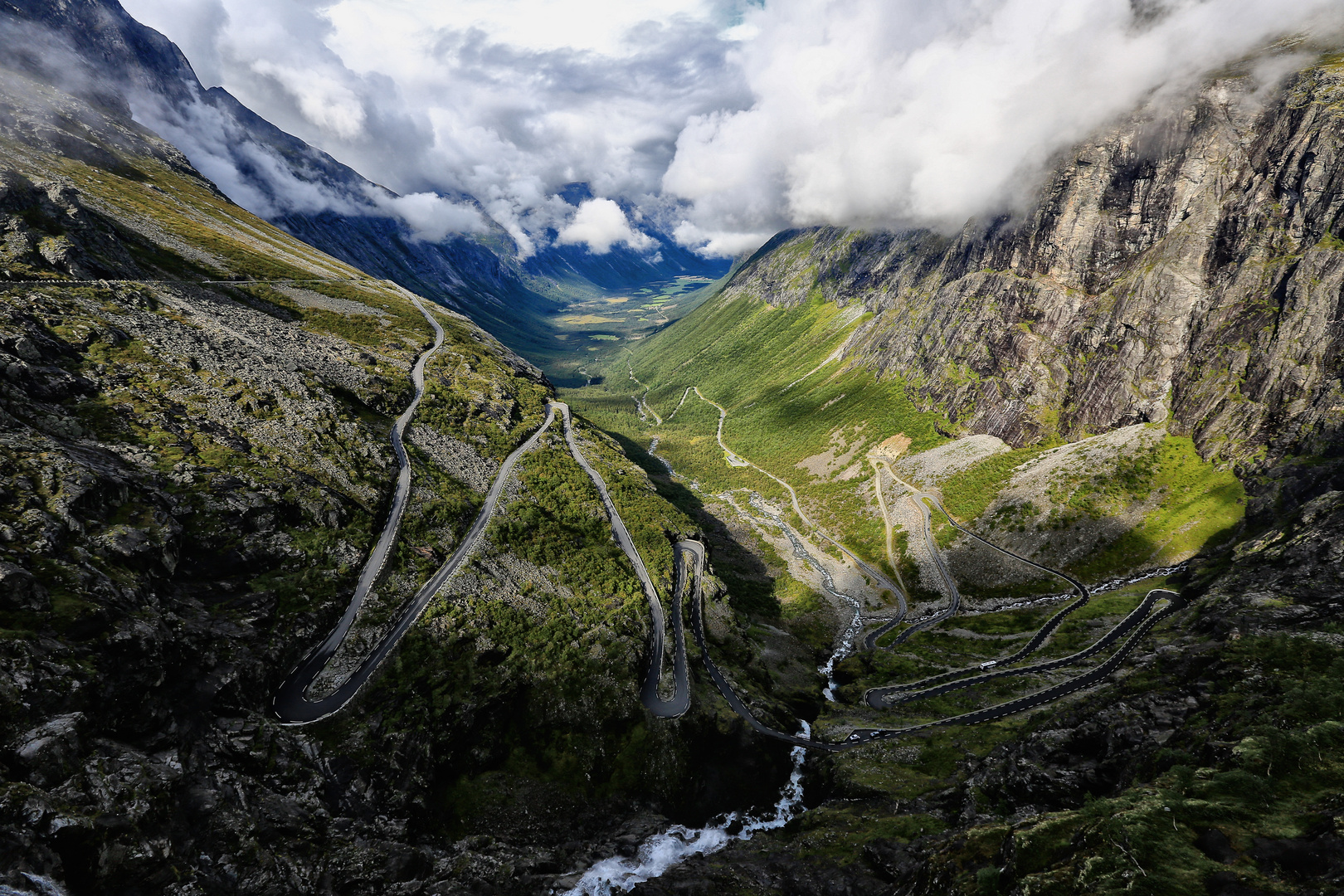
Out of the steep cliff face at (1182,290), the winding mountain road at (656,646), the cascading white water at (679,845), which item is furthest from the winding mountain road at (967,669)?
the steep cliff face at (1182,290)

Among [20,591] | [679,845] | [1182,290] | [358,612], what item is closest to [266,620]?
[358,612]

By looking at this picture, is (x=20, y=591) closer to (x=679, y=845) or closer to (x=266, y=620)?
(x=266, y=620)

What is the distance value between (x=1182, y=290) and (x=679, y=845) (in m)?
167

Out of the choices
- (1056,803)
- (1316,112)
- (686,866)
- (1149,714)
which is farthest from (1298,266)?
(686,866)

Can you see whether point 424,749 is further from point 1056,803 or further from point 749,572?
point 749,572

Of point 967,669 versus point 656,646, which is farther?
point 967,669

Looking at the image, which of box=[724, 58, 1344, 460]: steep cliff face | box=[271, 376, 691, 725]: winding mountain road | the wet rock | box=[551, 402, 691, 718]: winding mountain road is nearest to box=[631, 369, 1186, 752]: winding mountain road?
box=[551, 402, 691, 718]: winding mountain road

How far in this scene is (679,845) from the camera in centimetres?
5250

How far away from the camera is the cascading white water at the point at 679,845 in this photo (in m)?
44.5

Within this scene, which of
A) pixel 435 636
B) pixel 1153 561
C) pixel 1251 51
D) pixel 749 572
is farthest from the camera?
pixel 1251 51

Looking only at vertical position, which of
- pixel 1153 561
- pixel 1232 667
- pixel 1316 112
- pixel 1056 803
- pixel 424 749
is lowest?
pixel 424 749

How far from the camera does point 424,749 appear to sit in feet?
158

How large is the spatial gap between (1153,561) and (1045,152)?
145555 millimetres

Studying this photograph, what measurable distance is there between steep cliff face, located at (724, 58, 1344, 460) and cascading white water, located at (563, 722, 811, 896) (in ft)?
381
